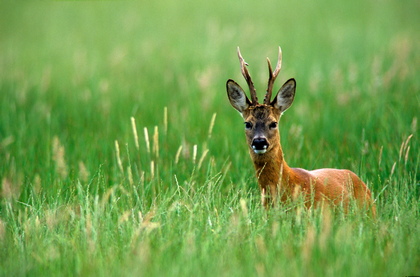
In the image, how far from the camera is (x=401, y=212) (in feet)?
14.5

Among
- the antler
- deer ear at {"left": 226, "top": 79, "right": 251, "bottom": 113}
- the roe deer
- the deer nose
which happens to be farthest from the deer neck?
deer ear at {"left": 226, "top": 79, "right": 251, "bottom": 113}

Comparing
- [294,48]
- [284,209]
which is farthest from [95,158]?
[294,48]

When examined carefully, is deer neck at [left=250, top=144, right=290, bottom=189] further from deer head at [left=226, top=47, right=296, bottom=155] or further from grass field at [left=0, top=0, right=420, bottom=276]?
grass field at [left=0, top=0, right=420, bottom=276]

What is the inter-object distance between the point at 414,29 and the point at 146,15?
627 centimetres

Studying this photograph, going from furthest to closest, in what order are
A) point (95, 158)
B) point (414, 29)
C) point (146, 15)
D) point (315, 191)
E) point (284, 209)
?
1. point (146, 15)
2. point (414, 29)
3. point (95, 158)
4. point (315, 191)
5. point (284, 209)

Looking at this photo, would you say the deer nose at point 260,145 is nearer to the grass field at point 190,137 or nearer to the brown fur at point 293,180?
the brown fur at point 293,180

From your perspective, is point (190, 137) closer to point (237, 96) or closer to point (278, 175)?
point (237, 96)

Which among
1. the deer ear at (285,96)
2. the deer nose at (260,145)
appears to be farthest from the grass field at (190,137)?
the deer ear at (285,96)

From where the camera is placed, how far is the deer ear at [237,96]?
19.0 ft

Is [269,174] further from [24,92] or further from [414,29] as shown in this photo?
[414,29]

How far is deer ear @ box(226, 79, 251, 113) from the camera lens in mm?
5785

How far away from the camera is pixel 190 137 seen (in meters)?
7.28

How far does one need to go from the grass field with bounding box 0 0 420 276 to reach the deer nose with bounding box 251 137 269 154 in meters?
0.32

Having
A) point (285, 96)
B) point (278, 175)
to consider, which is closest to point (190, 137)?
point (285, 96)
